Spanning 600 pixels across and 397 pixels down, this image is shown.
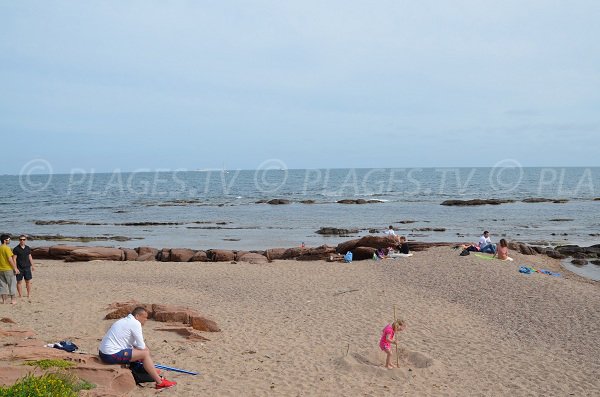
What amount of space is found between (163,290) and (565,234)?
30558 mm

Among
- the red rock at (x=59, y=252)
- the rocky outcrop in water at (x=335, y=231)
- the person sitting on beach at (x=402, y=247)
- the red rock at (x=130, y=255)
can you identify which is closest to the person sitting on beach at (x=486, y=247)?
the person sitting on beach at (x=402, y=247)

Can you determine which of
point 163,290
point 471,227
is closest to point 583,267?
point 471,227

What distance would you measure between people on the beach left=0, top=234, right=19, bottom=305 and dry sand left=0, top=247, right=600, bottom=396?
0.57 metres

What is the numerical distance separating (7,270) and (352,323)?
974 cm

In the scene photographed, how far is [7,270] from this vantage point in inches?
602

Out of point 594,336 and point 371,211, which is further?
point 371,211

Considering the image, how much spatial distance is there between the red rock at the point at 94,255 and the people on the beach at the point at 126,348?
768 inches

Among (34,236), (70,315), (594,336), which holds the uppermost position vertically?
(594,336)

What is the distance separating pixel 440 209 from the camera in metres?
58.7

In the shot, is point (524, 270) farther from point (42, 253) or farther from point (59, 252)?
point (42, 253)

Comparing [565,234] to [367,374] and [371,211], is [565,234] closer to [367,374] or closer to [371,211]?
[371,211]

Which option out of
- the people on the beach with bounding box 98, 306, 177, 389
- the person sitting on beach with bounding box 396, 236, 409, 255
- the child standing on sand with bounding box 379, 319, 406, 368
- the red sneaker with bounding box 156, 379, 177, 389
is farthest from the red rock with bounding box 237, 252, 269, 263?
the people on the beach with bounding box 98, 306, 177, 389

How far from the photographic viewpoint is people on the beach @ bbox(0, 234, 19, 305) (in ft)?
49.7

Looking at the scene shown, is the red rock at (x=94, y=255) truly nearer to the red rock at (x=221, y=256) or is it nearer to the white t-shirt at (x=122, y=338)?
the red rock at (x=221, y=256)
